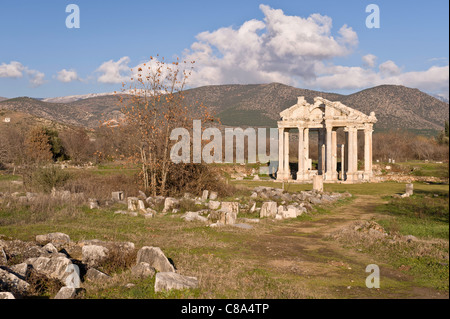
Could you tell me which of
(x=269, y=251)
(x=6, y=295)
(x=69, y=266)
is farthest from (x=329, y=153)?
(x=6, y=295)

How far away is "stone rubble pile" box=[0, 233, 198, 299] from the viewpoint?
789 centimetres

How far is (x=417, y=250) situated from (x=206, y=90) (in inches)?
6523

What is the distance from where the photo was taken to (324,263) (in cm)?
1102

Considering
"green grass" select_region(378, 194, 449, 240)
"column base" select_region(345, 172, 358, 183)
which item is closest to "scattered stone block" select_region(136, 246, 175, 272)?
"green grass" select_region(378, 194, 449, 240)

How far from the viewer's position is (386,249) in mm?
12219

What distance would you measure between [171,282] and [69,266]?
8.11ft

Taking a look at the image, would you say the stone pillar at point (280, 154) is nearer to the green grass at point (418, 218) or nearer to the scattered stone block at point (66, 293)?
the green grass at point (418, 218)

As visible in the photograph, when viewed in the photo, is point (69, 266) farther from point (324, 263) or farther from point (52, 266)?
point (324, 263)

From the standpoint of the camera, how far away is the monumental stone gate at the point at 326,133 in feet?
141

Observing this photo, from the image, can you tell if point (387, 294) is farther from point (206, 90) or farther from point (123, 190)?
point (206, 90)

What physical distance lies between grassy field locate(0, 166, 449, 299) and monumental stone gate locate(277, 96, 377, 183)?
22707mm

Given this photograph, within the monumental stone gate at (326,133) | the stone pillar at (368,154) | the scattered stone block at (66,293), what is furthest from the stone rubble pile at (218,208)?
the stone pillar at (368,154)

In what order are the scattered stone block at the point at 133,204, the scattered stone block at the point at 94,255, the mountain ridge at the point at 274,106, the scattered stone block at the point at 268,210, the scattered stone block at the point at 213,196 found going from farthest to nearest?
1. the mountain ridge at the point at 274,106
2. the scattered stone block at the point at 213,196
3. the scattered stone block at the point at 133,204
4. the scattered stone block at the point at 268,210
5. the scattered stone block at the point at 94,255

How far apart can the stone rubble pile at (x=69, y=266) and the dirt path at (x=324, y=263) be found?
290 cm
